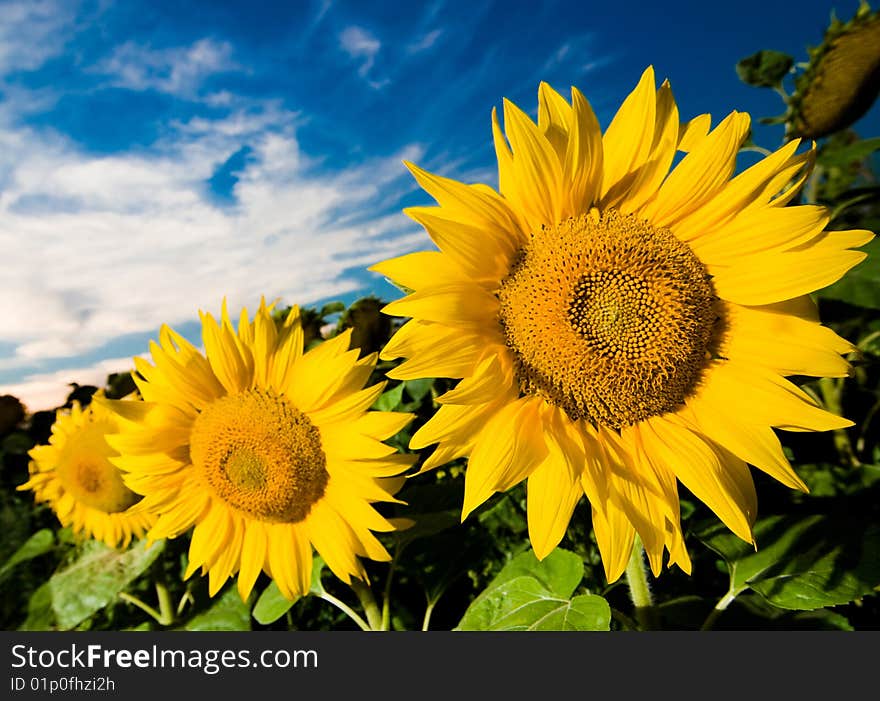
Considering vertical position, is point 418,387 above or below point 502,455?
above

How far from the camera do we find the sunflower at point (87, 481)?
2.00 meters

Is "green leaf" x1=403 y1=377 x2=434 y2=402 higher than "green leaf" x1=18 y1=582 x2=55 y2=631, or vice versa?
A: "green leaf" x1=403 y1=377 x2=434 y2=402

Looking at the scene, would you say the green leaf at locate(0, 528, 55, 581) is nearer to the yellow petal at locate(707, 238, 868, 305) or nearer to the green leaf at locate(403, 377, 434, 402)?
the green leaf at locate(403, 377, 434, 402)

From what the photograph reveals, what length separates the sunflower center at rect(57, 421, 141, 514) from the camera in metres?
1.99

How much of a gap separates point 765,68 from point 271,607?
2.31 metres

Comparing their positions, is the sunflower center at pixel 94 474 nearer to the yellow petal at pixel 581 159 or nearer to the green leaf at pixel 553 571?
the green leaf at pixel 553 571

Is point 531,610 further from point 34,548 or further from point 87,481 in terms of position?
point 34,548

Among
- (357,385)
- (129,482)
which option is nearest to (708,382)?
(357,385)

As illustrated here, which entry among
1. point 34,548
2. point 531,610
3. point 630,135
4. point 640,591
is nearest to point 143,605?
point 34,548

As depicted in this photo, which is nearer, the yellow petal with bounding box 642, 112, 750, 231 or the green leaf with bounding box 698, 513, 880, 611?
the yellow petal with bounding box 642, 112, 750, 231

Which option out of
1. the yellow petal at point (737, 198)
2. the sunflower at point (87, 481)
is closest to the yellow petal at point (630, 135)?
the yellow petal at point (737, 198)

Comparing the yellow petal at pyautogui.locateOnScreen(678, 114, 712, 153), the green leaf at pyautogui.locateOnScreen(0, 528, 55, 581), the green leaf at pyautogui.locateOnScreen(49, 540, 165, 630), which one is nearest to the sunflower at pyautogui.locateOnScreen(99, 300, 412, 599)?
the green leaf at pyautogui.locateOnScreen(49, 540, 165, 630)

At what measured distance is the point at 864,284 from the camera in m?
1.46

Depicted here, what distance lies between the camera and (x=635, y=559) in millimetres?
1186
